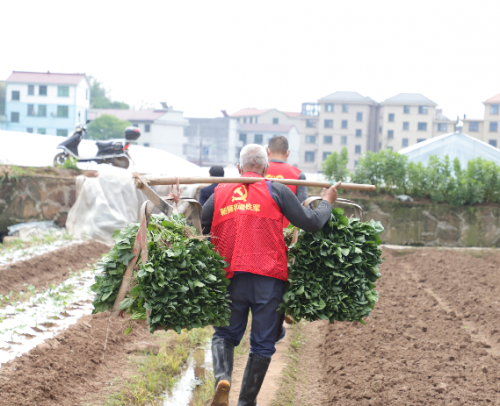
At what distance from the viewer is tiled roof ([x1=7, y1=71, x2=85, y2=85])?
57125mm

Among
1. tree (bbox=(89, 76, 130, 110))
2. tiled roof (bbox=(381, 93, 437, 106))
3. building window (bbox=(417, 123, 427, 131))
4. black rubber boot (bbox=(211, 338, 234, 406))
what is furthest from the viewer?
tree (bbox=(89, 76, 130, 110))

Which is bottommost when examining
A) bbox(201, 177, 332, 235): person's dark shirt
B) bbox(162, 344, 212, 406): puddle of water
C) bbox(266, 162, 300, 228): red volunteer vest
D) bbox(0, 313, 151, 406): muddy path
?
bbox(162, 344, 212, 406): puddle of water

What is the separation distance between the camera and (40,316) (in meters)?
5.68

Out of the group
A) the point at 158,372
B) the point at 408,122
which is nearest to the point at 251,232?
the point at 158,372

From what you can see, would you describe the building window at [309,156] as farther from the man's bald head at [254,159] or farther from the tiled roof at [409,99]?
the man's bald head at [254,159]

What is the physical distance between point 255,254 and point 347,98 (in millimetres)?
62829

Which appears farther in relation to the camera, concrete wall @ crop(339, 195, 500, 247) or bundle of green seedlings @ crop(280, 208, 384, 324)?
concrete wall @ crop(339, 195, 500, 247)

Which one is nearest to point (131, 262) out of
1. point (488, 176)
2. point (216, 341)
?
point (216, 341)

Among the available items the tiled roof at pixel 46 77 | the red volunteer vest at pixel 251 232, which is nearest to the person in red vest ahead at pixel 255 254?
the red volunteer vest at pixel 251 232

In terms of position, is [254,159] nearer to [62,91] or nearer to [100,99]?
[62,91]

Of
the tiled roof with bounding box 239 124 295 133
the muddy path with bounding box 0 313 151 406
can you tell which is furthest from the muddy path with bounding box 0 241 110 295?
the tiled roof with bounding box 239 124 295 133

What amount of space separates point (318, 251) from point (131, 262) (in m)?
1.19

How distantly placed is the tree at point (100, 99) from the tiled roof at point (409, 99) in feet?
123

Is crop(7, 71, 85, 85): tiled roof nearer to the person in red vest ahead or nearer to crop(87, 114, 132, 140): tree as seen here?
crop(87, 114, 132, 140): tree
